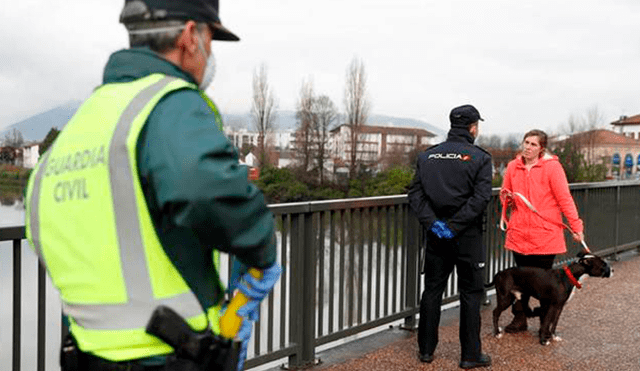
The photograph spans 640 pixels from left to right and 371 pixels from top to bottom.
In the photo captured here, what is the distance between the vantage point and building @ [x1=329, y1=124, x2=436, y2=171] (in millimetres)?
64750

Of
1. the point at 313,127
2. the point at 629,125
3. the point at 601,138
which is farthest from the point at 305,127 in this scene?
the point at 629,125

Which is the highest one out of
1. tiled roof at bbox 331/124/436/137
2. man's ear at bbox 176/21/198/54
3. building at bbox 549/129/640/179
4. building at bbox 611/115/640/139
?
building at bbox 611/115/640/139

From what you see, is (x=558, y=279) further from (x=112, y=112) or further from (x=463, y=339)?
(x=112, y=112)

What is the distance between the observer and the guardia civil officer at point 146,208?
5.48ft

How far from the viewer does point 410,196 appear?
212 inches

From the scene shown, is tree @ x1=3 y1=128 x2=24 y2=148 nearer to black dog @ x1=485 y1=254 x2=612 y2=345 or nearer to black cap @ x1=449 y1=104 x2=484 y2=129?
black cap @ x1=449 y1=104 x2=484 y2=129

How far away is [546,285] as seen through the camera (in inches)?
231

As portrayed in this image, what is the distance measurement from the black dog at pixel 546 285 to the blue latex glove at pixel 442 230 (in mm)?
1170

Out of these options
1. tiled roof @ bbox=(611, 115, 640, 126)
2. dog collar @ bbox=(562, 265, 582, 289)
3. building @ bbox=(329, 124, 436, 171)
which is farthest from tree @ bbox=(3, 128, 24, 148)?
tiled roof @ bbox=(611, 115, 640, 126)

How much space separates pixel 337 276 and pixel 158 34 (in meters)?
3.76

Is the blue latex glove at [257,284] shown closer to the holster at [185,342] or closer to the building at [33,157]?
the holster at [185,342]

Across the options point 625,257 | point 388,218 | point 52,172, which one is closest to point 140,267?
point 52,172

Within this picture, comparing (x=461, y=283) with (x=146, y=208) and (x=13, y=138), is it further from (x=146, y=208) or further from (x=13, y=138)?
(x=146, y=208)

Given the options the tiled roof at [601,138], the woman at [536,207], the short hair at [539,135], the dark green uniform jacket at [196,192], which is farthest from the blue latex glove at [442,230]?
the tiled roof at [601,138]
